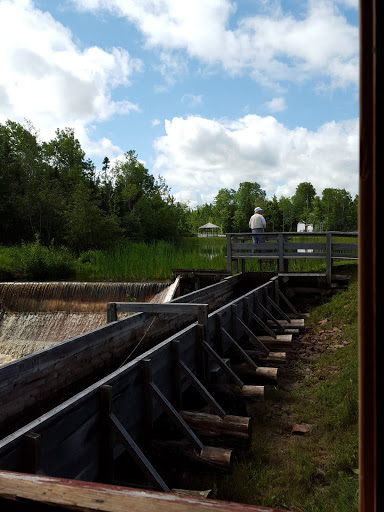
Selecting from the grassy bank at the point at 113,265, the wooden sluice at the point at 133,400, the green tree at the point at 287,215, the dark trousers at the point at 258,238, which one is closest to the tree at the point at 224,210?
the green tree at the point at 287,215

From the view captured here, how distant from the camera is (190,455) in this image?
4.14 meters

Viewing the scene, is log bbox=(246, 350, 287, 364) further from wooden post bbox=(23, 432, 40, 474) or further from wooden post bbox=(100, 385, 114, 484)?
wooden post bbox=(23, 432, 40, 474)

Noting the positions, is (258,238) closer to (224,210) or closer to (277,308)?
(277,308)

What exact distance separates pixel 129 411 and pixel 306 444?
7.46 feet

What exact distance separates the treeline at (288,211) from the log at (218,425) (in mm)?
64150

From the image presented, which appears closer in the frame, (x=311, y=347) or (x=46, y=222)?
(x=311, y=347)

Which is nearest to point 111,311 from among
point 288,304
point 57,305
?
point 288,304

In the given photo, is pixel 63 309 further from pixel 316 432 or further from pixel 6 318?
pixel 316 432

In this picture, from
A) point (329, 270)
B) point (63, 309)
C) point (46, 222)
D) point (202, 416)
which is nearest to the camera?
point (202, 416)

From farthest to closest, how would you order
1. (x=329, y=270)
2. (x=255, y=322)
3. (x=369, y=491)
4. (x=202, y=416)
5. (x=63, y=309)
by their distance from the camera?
(x=63, y=309) < (x=329, y=270) < (x=255, y=322) < (x=202, y=416) < (x=369, y=491)

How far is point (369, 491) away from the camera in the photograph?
0.99 m

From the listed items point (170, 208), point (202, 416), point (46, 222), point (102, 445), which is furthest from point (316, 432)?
point (170, 208)

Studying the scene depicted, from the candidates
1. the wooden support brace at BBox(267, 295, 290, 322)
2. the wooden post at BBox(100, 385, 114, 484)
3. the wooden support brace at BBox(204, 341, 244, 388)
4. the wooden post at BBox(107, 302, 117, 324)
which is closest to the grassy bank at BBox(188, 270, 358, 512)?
the wooden support brace at BBox(204, 341, 244, 388)

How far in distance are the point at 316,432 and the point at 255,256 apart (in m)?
9.04
